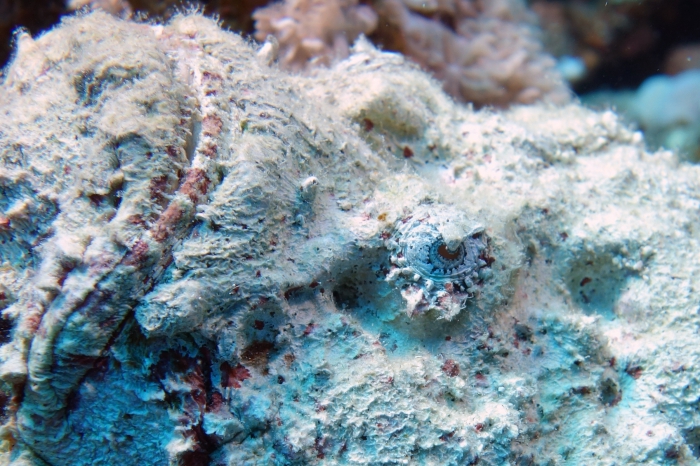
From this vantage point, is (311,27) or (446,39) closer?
(311,27)

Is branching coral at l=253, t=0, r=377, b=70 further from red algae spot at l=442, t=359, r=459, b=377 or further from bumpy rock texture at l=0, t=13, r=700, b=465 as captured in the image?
red algae spot at l=442, t=359, r=459, b=377

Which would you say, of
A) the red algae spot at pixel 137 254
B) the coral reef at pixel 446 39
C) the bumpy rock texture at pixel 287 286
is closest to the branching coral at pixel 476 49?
the coral reef at pixel 446 39

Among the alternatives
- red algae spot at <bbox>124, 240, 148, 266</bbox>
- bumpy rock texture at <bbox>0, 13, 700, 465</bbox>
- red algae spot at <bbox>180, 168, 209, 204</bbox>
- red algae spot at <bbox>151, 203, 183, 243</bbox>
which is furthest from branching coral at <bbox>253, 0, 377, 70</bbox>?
red algae spot at <bbox>124, 240, 148, 266</bbox>

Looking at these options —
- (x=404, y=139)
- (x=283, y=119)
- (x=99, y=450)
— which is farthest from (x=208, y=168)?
(x=404, y=139)

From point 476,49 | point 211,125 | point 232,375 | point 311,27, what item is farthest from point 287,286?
point 476,49

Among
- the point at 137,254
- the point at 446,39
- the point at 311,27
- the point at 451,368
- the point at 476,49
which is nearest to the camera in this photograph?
the point at 137,254

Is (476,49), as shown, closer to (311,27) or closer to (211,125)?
(311,27)

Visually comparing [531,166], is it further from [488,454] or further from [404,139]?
[488,454]

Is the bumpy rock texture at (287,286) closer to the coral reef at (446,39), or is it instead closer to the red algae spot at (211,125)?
the red algae spot at (211,125)
